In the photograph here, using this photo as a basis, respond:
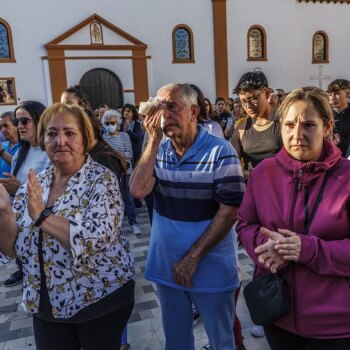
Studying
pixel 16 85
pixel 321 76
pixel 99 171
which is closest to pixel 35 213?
pixel 99 171

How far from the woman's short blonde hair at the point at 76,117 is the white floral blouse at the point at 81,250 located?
19cm

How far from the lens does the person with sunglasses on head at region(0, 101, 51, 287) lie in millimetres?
3332

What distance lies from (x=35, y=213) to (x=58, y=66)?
1604 cm

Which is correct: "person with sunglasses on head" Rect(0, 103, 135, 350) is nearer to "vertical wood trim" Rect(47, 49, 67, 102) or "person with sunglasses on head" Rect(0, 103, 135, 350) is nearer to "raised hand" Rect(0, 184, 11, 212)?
"raised hand" Rect(0, 184, 11, 212)

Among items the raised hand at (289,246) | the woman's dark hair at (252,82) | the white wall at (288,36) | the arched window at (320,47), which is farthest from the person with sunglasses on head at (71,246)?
the arched window at (320,47)

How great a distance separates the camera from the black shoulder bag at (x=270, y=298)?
169 centimetres

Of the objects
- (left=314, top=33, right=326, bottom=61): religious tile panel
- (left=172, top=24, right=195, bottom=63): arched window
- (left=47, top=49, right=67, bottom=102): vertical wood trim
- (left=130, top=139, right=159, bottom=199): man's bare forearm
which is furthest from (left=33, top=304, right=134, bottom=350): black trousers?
(left=314, top=33, right=326, bottom=61): religious tile panel

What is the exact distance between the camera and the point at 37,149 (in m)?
3.49

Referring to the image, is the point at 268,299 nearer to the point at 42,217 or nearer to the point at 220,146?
the point at 220,146

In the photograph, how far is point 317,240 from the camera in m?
1.64

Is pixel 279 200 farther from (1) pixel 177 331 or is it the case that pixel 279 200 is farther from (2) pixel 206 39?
(2) pixel 206 39

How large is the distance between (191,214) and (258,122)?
1414 millimetres

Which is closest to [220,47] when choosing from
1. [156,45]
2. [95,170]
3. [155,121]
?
[156,45]

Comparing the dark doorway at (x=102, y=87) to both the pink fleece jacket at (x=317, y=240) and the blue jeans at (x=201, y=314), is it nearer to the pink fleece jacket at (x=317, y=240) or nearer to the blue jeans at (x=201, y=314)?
the blue jeans at (x=201, y=314)
